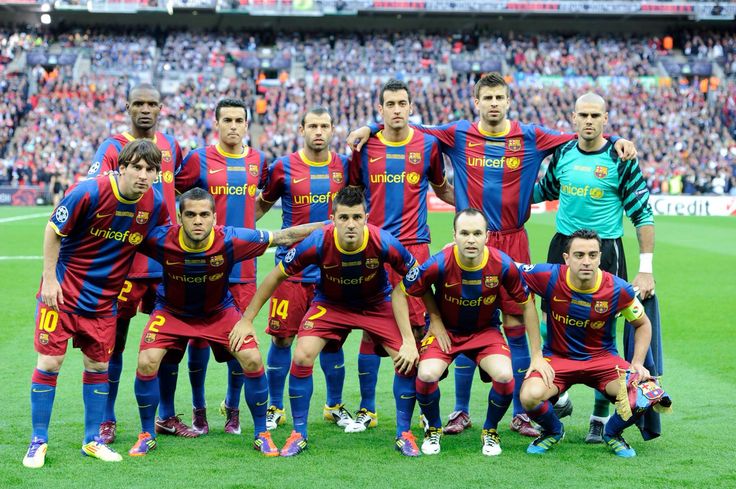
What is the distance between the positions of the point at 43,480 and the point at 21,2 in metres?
41.7

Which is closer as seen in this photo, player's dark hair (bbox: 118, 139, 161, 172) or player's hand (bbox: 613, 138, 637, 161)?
player's dark hair (bbox: 118, 139, 161, 172)

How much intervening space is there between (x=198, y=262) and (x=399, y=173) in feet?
5.77

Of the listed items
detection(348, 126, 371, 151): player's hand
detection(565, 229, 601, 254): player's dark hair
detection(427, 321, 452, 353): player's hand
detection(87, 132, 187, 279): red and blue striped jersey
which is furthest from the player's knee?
detection(565, 229, 601, 254): player's dark hair

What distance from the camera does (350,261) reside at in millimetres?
6156

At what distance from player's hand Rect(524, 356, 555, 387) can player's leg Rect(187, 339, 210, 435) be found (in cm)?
228

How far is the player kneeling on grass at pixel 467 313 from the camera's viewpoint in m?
5.87

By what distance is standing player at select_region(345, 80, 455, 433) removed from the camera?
670 centimetres

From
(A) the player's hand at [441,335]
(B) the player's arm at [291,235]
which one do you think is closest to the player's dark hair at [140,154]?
(B) the player's arm at [291,235]

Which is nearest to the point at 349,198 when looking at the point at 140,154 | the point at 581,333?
the point at 140,154

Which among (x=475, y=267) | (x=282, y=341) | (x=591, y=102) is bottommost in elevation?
(x=282, y=341)

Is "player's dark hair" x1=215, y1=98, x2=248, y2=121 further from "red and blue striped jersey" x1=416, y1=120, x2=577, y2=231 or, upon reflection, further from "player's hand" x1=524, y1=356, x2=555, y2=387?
"player's hand" x1=524, y1=356, x2=555, y2=387

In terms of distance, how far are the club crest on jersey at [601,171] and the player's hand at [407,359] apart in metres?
1.80

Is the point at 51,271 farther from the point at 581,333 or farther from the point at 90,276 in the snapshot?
the point at 581,333

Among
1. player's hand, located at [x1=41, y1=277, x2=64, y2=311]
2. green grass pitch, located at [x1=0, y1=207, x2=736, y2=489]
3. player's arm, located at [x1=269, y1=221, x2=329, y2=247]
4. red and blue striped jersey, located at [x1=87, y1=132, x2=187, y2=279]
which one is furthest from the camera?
red and blue striped jersey, located at [x1=87, y1=132, x2=187, y2=279]
